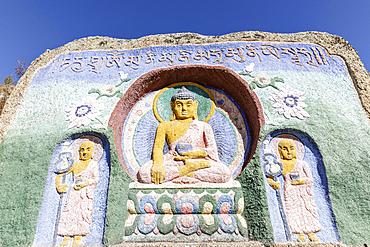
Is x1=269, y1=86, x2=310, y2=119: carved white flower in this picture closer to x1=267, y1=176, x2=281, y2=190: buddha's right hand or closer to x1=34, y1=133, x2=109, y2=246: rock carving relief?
x1=267, y1=176, x2=281, y2=190: buddha's right hand

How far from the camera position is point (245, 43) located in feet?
18.3

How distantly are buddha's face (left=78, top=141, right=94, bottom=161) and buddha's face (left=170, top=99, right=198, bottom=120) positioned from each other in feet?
5.59

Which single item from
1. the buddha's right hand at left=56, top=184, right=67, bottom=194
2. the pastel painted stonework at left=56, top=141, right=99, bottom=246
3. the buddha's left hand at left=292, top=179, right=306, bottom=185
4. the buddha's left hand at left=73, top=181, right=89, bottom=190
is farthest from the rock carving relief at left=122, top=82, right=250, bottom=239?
the buddha's right hand at left=56, top=184, right=67, bottom=194

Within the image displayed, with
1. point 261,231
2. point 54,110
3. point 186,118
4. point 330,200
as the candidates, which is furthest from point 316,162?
point 54,110

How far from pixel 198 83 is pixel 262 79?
1.34 meters

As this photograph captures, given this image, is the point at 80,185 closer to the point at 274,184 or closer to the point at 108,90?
the point at 108,90

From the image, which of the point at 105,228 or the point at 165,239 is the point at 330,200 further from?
the point at 105,228

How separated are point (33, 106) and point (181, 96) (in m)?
2.86

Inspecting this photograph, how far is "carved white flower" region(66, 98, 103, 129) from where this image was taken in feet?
14.9

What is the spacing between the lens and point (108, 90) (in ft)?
16.3

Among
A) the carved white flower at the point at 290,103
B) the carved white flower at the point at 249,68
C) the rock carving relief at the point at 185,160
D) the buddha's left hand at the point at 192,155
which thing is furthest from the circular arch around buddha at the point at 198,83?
the buddha's left hand at the point at 192,155

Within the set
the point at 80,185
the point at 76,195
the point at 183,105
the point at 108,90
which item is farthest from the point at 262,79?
the point at 76,195

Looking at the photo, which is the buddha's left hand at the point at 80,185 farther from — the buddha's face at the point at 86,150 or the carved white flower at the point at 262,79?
the carved white flower at the point at 262,79

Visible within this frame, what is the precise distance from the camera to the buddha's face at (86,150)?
14.1 ft
